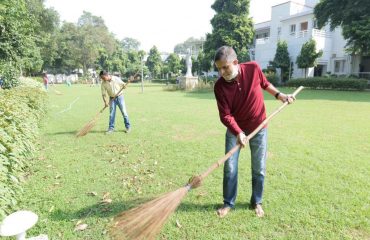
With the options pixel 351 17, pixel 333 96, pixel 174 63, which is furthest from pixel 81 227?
pixel 174 63

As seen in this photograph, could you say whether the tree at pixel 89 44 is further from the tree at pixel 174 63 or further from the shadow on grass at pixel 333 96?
the shadow on grass at pixel 333 96

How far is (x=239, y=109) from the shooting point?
3.30m

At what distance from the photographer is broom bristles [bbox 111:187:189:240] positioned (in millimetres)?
2855

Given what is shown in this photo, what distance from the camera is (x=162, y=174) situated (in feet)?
16.3

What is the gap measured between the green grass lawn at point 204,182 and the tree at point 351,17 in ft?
52.6

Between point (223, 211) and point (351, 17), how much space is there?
24650 mm

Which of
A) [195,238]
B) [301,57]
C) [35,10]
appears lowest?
[195,238]

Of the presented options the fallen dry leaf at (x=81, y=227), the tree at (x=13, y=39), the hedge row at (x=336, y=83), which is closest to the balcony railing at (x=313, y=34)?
the hedge row at (x=336, y=83)

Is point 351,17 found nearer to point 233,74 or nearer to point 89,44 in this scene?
point 233,74

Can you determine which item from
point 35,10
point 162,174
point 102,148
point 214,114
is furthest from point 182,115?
point 35,10

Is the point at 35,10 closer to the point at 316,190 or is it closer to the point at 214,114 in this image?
the point at 214,114

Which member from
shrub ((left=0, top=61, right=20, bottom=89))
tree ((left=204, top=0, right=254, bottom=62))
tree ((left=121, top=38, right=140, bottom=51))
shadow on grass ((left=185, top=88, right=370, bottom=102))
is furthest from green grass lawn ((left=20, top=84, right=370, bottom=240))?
tree ((left=121, top=38, right=140, bottom=51))

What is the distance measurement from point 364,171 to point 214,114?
704 centimetres

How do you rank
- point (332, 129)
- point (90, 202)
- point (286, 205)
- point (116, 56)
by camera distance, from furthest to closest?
point (116, 56), point (332, 129), point (90, 202), point (286, 205)
